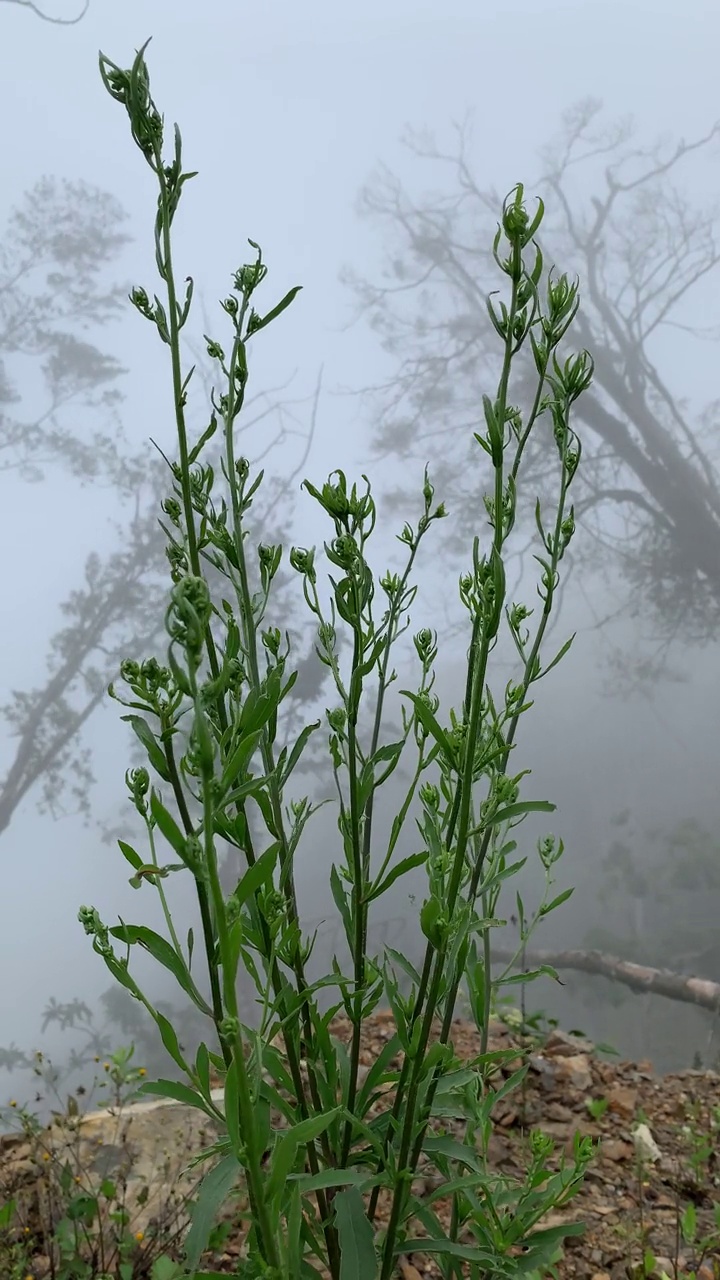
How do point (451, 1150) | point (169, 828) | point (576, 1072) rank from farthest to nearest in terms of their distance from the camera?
1. point (576, 1072)
2. point (451, 1150)
3. point (169, 828)

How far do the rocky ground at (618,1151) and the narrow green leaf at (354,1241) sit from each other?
12.2 inches

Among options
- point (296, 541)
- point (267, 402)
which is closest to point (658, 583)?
point (296, 541)

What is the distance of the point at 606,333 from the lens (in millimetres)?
1919

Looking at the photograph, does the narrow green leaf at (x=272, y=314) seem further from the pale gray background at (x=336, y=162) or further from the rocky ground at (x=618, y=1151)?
the pale gray background at (x=336, y=162)

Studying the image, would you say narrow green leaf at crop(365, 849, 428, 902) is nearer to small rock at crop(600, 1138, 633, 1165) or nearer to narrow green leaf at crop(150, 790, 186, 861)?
narrow green leaf at crop(150, 790, 186, 861)

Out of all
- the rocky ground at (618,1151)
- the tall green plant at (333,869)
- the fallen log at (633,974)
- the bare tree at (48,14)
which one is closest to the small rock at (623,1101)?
the rocky ground at (618,1151)

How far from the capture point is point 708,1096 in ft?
4.39

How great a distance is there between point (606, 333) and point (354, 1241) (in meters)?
1.83

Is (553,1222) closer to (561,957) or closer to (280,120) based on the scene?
(561,957)

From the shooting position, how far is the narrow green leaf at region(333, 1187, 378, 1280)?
1.69 ft

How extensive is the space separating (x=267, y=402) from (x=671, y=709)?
106cm

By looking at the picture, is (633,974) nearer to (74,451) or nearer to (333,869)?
(333,869)

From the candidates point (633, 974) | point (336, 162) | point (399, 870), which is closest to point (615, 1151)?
point (633, 974)

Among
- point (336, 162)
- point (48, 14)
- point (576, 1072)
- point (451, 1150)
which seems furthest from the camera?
point (336, 162)
